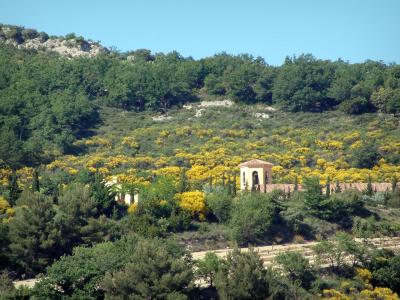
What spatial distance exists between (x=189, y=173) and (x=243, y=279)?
2906 centimetres

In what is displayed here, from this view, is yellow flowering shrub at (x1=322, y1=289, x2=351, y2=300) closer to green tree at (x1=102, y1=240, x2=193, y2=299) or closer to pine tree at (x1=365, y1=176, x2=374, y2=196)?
green tree at (x1=102, y1=240, x2=193, y2=299)

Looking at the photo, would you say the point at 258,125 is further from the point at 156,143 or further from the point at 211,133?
the point at 156,143

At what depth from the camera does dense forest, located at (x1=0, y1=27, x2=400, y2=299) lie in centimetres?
4122

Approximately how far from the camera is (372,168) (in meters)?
71.8

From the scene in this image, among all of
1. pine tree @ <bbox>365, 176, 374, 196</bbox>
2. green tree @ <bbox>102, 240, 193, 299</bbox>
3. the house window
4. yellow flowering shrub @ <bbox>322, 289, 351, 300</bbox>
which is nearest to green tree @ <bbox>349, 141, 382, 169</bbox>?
pine tree @ <bbox>365, 176, 374, 196</bbox>

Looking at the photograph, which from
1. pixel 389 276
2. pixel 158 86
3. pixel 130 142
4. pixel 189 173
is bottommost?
pixel 389 276

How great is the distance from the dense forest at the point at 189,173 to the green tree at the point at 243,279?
74mm

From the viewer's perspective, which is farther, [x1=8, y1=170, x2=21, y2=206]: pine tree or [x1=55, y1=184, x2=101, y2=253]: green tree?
[x1=8, y1=170, x2=21, y2=206]: pine tree

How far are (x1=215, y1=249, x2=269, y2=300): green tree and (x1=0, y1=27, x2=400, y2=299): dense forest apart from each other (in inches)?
2.9

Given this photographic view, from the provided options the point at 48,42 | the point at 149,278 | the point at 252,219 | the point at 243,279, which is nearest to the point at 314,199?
the point at 252,219

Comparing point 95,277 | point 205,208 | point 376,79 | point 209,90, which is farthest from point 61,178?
point 376,79

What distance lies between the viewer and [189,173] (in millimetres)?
68312

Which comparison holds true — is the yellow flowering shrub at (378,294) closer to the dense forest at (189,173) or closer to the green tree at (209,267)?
the dense forest at (189,173)

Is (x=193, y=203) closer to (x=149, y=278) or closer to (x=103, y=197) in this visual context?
(x=103, y=197)
